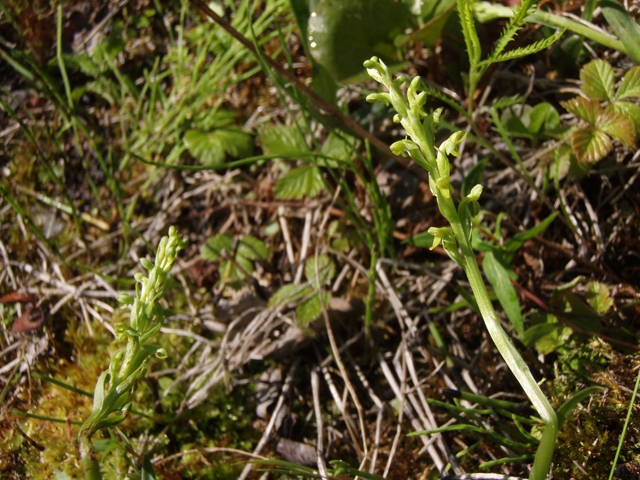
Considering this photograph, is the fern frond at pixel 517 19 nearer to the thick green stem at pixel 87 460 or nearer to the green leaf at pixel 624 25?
the green leaf at pixel 624 25

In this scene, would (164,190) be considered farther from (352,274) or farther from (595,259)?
(595,259)

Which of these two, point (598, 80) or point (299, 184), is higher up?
point (598, 80)

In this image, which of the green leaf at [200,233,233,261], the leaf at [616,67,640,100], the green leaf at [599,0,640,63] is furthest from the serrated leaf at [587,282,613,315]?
the green leaf at [200,233,233,261]

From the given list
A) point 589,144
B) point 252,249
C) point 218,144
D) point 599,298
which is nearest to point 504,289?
point 599,298

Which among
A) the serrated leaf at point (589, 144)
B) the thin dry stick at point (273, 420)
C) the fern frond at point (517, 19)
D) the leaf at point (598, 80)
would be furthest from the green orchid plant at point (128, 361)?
the leaf at point (598, 80)

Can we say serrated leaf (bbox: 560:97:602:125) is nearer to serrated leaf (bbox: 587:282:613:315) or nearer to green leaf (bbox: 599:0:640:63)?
green leaf (bbox: 599:0:640:63)

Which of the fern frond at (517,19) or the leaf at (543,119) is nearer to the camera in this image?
the fern frond at (517,19)

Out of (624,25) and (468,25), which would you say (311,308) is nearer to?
(468,25)
